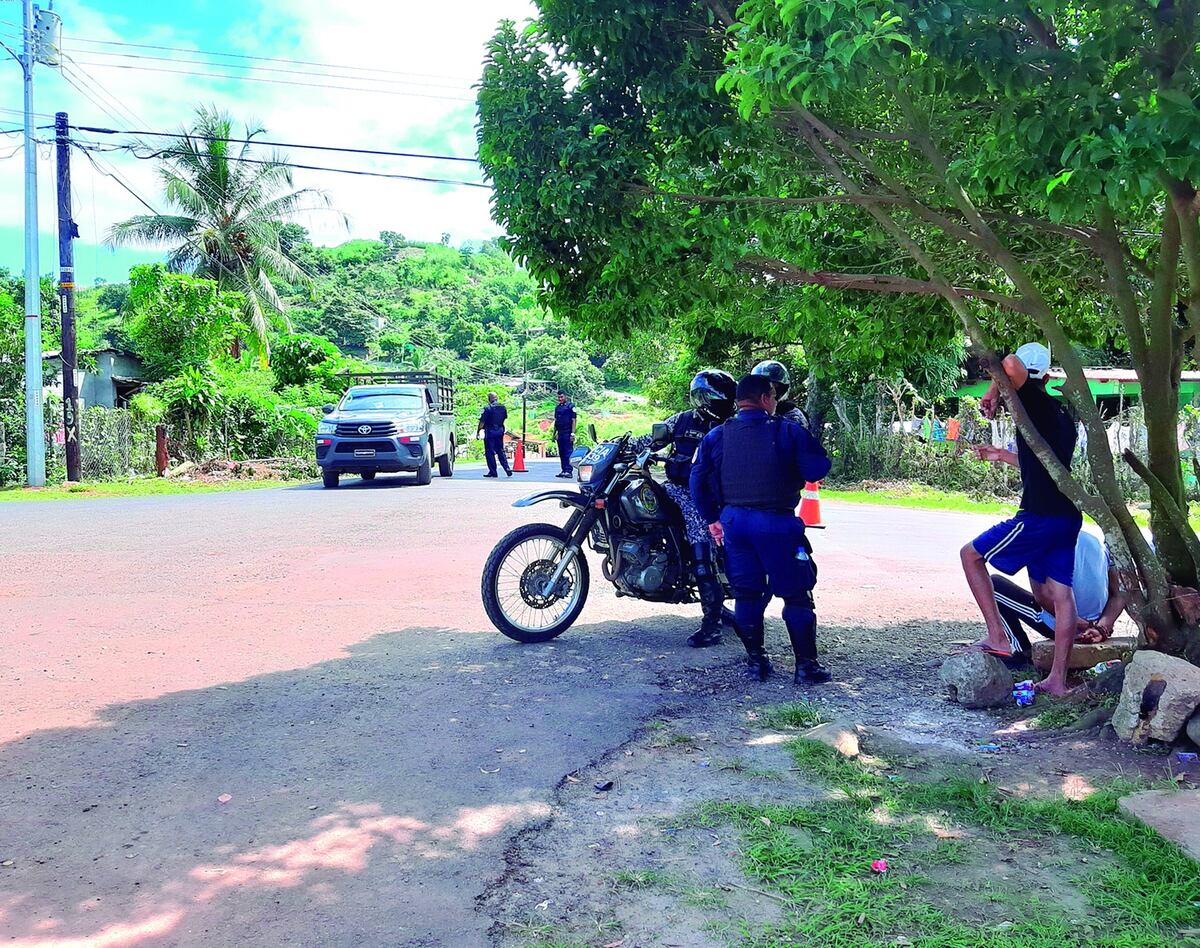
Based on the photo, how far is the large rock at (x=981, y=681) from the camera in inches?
205

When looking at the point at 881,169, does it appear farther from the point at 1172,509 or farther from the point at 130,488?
the point at 130,488

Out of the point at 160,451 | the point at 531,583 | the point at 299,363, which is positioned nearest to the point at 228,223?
the point at 299,363

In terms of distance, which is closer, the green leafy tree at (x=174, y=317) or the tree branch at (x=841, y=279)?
the tree branch at (x=841, y=279)

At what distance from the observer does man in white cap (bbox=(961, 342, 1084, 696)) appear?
5234mm

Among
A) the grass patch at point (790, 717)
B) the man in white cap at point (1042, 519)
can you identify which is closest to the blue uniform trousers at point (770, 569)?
the grass patch at point (790, 717)

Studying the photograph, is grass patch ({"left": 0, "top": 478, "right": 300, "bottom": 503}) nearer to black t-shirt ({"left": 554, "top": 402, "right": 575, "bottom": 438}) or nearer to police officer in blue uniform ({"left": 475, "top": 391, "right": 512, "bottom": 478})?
police officer in blue uniform ({"left": 475, "top": 391, "right": 512, "bottom": 478})

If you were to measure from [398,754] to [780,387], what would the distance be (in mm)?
3181

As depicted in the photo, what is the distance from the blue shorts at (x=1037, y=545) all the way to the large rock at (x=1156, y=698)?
768 mm

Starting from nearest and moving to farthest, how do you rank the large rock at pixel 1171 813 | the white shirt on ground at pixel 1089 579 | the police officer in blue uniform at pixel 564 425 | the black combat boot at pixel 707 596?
the large rock at pixel 1171 813 < the white shirt on ground at pixel 1089 579 < the black combat boot at pixel 707 596 < the police officer in blue uniform at pixel 564 425

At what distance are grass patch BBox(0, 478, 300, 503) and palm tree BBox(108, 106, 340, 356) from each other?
14514mm

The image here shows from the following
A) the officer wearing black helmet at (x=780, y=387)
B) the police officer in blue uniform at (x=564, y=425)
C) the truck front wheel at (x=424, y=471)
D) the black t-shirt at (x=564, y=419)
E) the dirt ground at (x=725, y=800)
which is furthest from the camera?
the black t-shirt at (x=564, y=419)

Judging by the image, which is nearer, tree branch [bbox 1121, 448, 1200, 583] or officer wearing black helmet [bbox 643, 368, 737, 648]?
tree branch [bbox 1121, 448, 1200, 583]

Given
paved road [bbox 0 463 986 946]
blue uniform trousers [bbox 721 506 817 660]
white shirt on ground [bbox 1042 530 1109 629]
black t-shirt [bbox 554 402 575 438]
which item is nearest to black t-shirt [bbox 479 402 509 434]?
black t-shirt [bbox 554 402 575 438]

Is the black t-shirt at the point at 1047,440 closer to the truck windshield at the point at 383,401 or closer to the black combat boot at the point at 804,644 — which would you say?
the black combat boot at the point at 804,644
